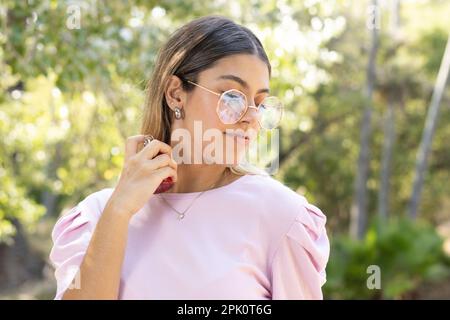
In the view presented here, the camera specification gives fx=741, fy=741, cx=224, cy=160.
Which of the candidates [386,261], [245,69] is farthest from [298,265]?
[386,261]

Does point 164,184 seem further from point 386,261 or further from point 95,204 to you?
point 386,261

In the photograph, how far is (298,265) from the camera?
5.39 ft

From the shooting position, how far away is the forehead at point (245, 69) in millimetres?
1814

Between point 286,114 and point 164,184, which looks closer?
point 164,184

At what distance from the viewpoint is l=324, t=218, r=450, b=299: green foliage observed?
10539mm

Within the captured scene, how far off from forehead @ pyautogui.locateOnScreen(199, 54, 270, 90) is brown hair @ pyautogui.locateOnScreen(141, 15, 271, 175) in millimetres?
15

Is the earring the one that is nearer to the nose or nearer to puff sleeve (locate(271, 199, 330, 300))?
the nose

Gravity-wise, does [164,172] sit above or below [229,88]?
below

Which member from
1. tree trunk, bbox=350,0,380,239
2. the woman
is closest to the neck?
the woman

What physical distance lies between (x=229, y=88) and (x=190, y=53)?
18 cm
